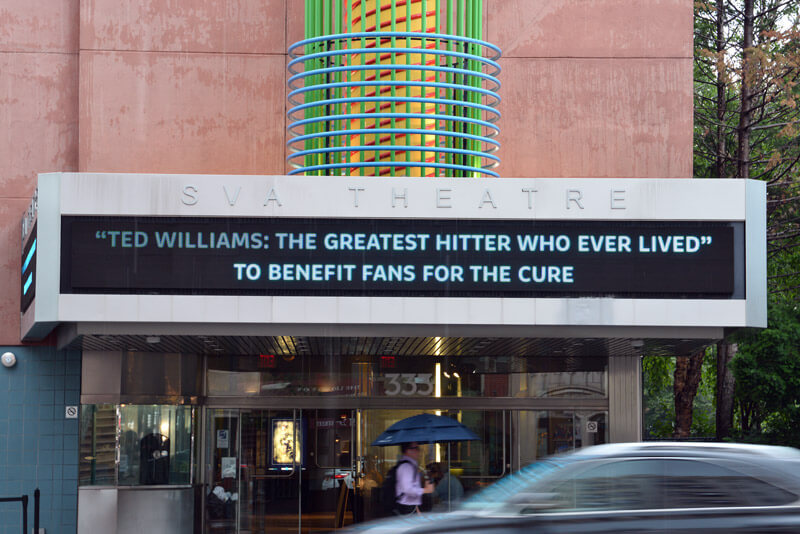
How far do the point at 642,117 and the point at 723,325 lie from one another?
4.96 m

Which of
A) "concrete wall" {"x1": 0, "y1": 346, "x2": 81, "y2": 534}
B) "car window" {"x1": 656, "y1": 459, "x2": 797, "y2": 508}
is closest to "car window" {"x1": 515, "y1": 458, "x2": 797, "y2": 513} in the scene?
"car window" {"x1": 656, "y1": 459, "x2": 797, "y2": 508}

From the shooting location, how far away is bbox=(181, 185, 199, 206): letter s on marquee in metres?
11.9

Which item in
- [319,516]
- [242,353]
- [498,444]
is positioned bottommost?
[319,516]

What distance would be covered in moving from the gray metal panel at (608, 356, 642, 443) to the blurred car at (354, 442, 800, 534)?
8323mm

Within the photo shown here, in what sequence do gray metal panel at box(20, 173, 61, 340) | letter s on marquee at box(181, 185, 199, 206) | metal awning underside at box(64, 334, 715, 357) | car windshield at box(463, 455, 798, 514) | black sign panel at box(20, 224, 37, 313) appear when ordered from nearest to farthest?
car windshield at box(463, 455, 798, 514)
gray metal panel at box(20, 173, 61, 340)
letter s on marquee at box(181, 185, 199, 206)
black sign panel at box(20, 224, 37, 313)
metal awning underside at box(64, 334, 715, 357)

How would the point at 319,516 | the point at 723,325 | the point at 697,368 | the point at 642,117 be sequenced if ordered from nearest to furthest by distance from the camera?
the point at 723,325
the point at 642,117
the point at 319,516
the point at 697,368

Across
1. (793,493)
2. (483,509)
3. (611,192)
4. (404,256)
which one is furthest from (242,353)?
(793,493)

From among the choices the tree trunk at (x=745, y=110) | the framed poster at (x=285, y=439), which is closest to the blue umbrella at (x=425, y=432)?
the framed poster at (x=285, y=439)

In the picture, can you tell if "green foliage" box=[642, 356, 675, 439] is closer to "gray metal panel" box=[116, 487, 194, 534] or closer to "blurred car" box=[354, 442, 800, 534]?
"gray metal panel" box=[116, 487, 194, 534]

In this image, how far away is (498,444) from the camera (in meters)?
16.9

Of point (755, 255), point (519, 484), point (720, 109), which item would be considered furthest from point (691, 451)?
point (720, 109)

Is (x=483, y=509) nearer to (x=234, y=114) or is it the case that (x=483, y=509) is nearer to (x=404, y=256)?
(x=404, y=256)

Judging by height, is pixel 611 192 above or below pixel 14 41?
below

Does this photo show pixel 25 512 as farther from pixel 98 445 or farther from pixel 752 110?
pixel 752 110
